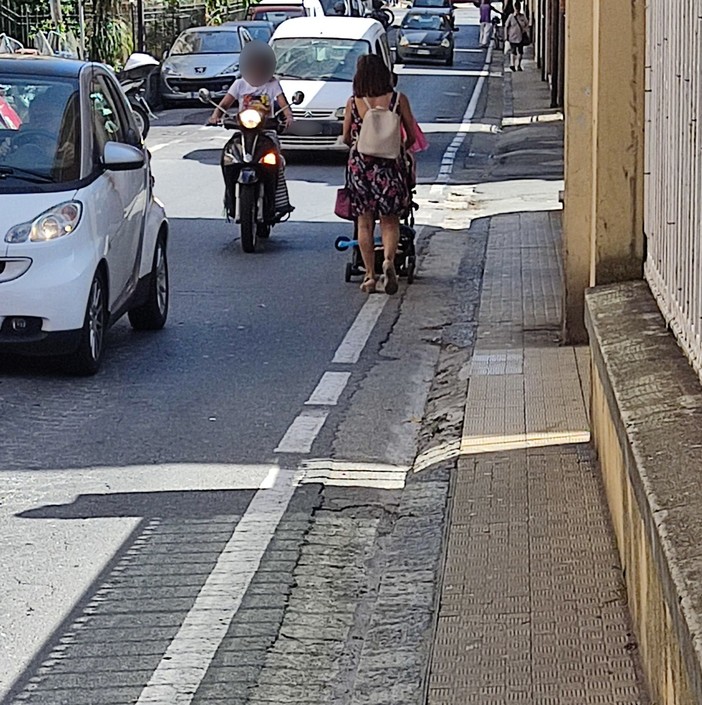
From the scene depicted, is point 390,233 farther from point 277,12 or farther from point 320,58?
point 277,12

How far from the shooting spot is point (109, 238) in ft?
31.2

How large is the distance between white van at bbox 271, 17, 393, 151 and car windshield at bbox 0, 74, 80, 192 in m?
11.9

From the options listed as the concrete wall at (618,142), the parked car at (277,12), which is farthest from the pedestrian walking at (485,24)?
the concrete wall at (618,142)

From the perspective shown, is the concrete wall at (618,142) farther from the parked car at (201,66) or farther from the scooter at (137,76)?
the parked car at (201,66)

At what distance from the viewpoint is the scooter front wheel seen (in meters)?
14.3

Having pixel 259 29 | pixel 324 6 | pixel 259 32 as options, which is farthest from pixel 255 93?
pixel 324 6

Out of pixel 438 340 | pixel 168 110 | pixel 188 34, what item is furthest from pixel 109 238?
pixel 188 34

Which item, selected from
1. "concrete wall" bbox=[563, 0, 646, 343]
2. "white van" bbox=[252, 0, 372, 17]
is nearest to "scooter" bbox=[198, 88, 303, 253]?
"concrete wall" bbox=[563, 0, 646, 343]

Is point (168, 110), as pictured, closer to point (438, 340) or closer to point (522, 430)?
point (438, 340)

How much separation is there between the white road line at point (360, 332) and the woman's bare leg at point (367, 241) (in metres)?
0.27

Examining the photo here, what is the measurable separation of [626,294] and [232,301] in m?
5.93

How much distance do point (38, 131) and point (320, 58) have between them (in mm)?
14004

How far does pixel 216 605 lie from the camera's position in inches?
225

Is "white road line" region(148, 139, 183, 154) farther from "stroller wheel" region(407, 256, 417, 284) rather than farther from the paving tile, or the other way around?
the paving tile
